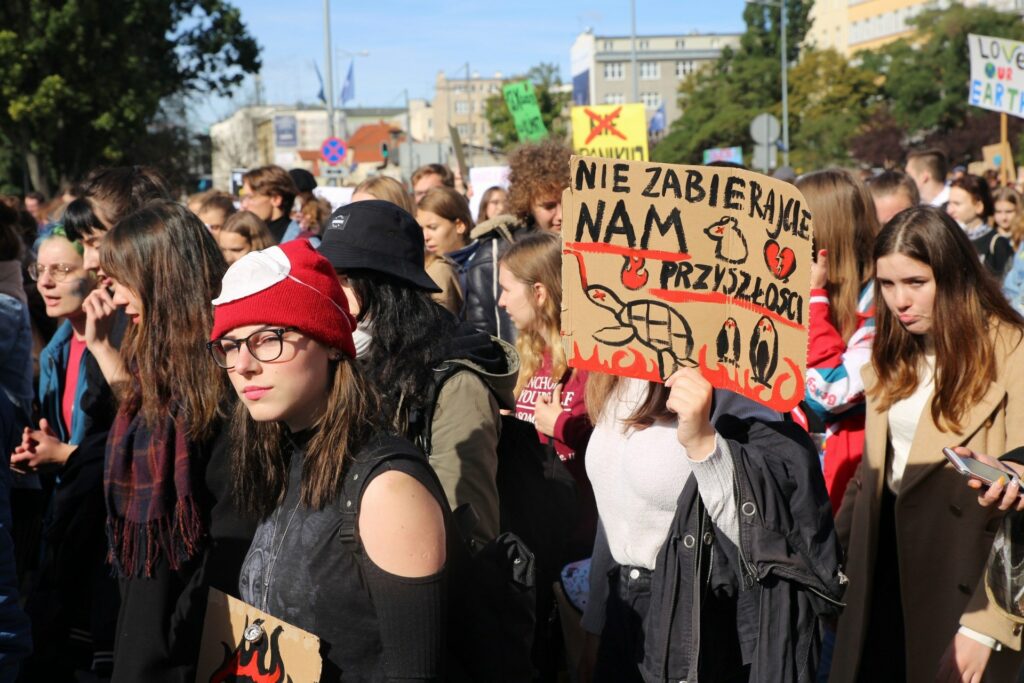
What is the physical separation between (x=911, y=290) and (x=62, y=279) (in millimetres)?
3111

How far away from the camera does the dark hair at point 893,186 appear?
6.26m

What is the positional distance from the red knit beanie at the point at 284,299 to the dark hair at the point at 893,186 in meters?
4.37

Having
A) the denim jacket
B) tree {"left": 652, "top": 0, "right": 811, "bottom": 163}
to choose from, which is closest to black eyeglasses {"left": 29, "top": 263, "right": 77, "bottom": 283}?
the denim jacket

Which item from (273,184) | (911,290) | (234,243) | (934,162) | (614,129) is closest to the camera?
(911,290)

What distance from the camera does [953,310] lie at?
3.61m

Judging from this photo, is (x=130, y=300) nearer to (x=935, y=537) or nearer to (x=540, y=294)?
(x=540, y=294)

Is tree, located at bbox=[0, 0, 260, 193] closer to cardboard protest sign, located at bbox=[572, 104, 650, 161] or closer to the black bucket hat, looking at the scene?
cardboard protest sign, located at bbox=[572, 104, 650, 161]

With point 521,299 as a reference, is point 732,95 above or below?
above

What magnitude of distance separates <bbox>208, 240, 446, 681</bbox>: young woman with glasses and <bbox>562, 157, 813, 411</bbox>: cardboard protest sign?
27.8 inches

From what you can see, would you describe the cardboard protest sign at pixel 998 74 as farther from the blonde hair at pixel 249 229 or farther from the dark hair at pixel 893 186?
the blonde hair at pixel 249 229

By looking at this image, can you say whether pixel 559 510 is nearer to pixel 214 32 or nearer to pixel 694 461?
pixel 694 461

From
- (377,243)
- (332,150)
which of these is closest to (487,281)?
(377,243)

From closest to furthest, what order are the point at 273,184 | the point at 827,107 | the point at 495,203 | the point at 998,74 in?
the point at 273,184 < the point at 495,203 < the point at 998,74 < the point at 827,107

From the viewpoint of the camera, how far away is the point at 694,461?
2.91m
